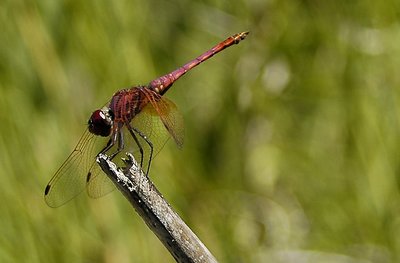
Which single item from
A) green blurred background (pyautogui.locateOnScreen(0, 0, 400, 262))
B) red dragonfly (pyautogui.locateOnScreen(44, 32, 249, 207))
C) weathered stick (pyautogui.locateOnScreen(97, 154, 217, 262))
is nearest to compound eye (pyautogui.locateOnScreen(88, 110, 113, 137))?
red dragonfly (pyautogui.locateOnScreen(44, 32, 249, 207))

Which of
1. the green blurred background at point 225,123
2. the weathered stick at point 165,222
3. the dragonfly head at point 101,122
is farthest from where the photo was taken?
the green blurred background at point 225,123

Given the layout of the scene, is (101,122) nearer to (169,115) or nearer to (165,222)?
(169,115)

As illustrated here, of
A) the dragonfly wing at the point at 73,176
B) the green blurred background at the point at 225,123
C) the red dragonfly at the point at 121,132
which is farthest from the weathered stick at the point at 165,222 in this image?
the green blurred background at the point at 225,123

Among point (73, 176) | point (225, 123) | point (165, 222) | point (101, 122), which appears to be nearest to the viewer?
point (165, 222)

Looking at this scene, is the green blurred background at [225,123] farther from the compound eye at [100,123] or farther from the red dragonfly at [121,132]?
the compound eye at [100,123]

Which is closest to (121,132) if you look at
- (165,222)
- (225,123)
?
(165,222)

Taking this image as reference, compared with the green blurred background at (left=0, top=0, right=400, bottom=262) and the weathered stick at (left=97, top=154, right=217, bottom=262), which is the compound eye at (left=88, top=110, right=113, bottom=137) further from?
the weathered stick at (left=97, top=154, right=217, bottom=262)
